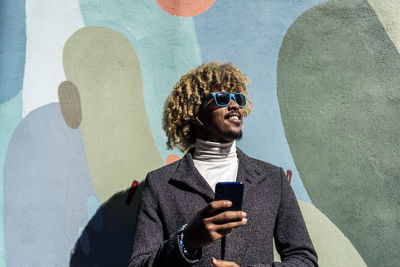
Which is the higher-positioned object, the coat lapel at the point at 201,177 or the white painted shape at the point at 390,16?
the white painted shape at the point at 390,16

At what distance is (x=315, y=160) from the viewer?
2723 millimetres

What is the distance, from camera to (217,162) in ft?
7.23

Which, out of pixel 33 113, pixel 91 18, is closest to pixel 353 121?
pixel 91 18

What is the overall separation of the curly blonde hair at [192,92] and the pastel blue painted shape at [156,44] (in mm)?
416

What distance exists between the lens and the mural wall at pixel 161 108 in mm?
2609

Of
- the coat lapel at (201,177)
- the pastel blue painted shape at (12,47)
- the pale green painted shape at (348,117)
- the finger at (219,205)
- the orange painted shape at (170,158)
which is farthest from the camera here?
the orange painted shape at (170,158)

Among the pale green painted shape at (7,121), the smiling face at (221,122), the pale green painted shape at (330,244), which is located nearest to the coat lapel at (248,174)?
the smiling face at (221,122)

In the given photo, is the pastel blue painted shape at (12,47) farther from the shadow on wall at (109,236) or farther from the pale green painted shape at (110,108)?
the shadow on wall at (109,236)

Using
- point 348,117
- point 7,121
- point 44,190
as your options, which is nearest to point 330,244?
point 348,117

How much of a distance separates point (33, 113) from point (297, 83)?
1.83 meters

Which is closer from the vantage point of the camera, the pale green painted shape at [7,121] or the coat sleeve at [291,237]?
the coat sleeve at [291,237]

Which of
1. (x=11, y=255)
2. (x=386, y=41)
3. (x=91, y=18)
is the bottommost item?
(x=11, y=255)

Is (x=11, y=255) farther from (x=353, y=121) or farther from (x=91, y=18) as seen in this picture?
(x=353, y=121)

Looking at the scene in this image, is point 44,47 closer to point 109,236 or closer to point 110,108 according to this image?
point 110,108
